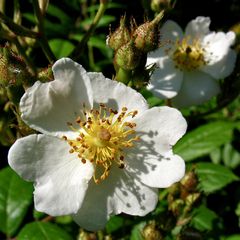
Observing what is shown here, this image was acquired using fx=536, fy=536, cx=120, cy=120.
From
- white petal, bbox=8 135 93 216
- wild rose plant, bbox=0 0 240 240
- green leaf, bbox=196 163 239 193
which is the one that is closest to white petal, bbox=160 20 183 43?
wild rose plant, bbox=0 0 240 240

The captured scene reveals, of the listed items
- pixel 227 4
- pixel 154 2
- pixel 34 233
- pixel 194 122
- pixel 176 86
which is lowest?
pixel 227 4

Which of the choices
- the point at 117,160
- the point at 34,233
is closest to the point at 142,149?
the point at 117,160

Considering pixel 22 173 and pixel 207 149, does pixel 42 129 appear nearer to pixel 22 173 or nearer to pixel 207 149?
pixel 22 173

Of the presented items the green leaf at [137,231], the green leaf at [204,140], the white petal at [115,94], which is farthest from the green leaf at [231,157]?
the white petal at [115,94]

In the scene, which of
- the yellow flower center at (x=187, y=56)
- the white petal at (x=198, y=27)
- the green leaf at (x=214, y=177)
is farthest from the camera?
the white petal at (x=198, y=27)

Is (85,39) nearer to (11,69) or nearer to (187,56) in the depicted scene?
(11,69)

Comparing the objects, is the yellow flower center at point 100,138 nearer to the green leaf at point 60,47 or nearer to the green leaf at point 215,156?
the green leaf at point 60,47

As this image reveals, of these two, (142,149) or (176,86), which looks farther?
(176,86)
